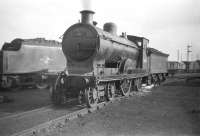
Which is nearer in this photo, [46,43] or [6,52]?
[6,52]

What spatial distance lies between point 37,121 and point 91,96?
2.73 metres

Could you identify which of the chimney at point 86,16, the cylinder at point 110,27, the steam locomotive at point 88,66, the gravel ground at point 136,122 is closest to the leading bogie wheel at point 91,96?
the steam locomotive at point 88,66

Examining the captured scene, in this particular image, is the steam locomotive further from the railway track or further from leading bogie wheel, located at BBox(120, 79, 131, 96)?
the railway track

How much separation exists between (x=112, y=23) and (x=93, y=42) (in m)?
3.44

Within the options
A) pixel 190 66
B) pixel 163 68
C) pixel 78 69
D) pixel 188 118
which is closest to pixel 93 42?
pixel 78 69

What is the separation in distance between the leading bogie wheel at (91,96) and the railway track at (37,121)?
234mm

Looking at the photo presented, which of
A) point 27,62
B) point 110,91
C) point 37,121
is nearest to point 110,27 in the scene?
point 110,91

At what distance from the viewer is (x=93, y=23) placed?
10664mm

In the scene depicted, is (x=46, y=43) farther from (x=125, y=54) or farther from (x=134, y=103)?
(x=134, y=103)

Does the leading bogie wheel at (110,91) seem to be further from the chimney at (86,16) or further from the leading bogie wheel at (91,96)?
the chimney at (86,16)

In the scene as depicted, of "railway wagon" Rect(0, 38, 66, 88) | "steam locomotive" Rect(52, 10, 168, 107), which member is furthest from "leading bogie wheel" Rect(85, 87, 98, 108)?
"railway wagon" Rect(0, 38, 66, 88)

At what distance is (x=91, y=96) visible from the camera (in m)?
9.14

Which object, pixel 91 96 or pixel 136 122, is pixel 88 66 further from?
pixel 136 122

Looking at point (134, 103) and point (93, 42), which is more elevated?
point (93, 42)
